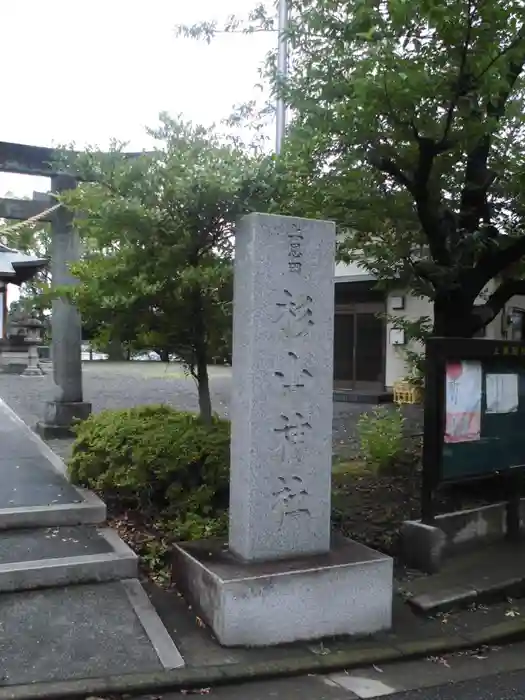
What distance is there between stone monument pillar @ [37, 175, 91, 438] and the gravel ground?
1.52ft

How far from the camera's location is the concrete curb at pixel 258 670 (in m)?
3.78

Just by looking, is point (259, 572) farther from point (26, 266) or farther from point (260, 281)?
point (26, 266)

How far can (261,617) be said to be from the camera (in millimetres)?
4543

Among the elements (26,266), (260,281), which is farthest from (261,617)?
(26,266)

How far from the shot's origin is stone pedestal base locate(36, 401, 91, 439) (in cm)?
988

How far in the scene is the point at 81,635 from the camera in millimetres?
4406

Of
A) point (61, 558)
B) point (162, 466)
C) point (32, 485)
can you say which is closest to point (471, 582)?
point (162, 466)

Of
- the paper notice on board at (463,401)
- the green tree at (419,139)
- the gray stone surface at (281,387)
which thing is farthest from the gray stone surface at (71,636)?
the green tree at (419,139)

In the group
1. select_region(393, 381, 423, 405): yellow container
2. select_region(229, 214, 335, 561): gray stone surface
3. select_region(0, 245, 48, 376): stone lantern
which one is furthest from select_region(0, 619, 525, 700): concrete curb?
select_region(0, 245, 48, 376): stone lantern

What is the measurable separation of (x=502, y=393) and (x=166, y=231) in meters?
3.72

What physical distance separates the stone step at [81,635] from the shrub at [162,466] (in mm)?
1167

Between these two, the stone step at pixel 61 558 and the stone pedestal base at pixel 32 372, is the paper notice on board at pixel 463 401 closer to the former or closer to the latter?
the stone step at pixel 61 558

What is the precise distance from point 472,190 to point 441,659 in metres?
4.92

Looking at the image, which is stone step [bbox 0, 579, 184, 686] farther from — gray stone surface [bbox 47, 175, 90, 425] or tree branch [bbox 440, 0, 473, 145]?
gray stone surface [bbox 47, 175, 90, 425]
